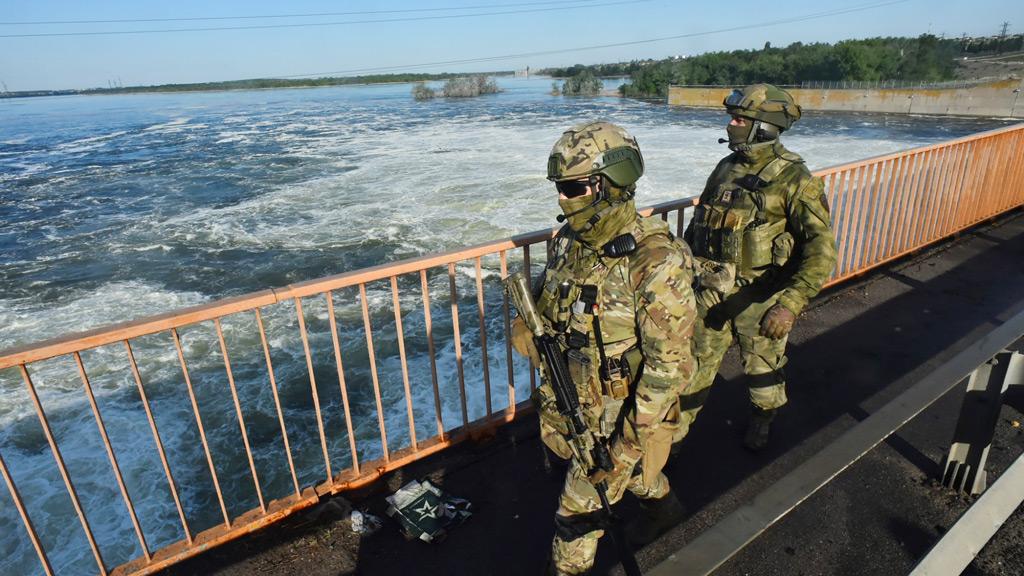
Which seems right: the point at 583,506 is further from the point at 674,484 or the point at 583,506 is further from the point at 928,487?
the point at 928,487

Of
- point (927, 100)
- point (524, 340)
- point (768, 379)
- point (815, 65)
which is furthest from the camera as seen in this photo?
point (815, 65)

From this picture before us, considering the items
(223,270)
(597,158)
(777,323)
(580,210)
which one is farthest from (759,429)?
(223,270)

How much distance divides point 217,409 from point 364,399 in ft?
5.11

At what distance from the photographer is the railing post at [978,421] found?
2.44 meters

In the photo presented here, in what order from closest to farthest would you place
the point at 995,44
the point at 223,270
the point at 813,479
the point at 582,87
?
the point at 813,479
the point at 223,270
the point at 582,87
the point at 995,44

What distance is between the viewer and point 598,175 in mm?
1960

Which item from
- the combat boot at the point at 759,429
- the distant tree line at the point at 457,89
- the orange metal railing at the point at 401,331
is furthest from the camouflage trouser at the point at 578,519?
the distant tree line at the point at 457,89

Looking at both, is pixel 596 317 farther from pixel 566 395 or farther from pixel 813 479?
pixel 813 479

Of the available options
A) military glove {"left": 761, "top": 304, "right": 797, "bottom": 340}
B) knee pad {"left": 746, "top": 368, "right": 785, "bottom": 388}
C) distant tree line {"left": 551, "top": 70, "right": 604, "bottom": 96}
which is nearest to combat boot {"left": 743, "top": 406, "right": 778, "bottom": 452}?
knee pad {"left": 746, "top": 368, "right": 785, "bottom": 388}

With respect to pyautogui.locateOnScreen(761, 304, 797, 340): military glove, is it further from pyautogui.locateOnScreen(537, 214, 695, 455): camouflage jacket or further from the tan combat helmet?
the tan combat helmet

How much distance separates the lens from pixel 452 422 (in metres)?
5.48

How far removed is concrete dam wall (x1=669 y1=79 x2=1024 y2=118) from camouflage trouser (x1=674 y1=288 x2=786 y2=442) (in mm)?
45677

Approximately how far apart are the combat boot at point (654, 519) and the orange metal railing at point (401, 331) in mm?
1041

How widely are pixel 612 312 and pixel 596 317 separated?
2.3 inches
